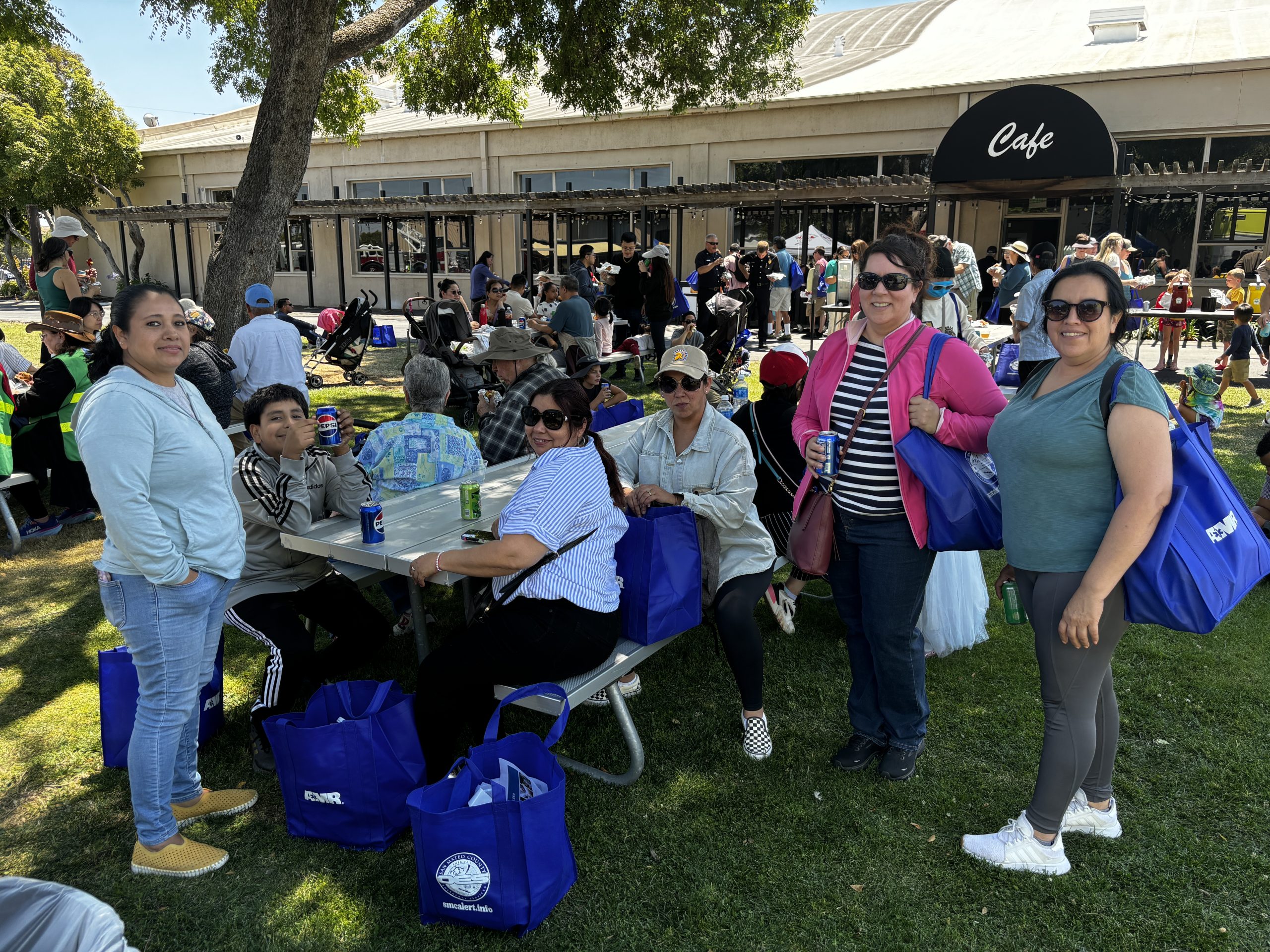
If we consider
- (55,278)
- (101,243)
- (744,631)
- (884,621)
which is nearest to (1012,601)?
(884,621)

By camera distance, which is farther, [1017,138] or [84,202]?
[84,202]

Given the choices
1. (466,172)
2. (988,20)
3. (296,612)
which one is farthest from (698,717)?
(988,20)

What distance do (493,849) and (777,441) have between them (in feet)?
7.76

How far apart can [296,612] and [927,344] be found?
8.97 feet

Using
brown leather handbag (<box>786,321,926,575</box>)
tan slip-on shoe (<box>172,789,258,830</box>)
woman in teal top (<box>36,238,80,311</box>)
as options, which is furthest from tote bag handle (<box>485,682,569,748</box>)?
woman in teal top (<box>36,238,80,311</box>)

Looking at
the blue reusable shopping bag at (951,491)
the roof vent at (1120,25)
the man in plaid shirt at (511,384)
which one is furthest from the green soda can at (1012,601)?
the roof vent at (1120,25)

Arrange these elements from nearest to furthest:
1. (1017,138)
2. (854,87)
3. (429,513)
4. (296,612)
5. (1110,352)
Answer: (1110,352), (296,612), (429,513), (1017,138), (854,87)

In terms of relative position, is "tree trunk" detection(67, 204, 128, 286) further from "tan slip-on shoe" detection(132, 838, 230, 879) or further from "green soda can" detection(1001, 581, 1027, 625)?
"green soda can" detection(1001, 581, 1027, 625)

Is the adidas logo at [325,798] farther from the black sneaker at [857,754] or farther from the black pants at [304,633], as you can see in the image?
the black sneaker at [857,754]

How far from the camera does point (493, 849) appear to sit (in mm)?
2371

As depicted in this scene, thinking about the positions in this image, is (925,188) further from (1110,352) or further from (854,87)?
(1110,352)

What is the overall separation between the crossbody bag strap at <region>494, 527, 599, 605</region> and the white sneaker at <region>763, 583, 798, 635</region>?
1794 millimetres

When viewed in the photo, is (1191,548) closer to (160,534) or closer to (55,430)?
(160,534)

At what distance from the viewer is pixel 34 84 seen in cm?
2609
